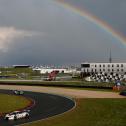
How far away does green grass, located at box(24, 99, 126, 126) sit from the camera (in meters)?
53.6

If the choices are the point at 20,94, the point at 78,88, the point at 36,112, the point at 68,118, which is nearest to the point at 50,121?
the point at 68,118

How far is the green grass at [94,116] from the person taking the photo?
176 ft

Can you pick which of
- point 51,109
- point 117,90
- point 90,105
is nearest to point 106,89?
point 117,90

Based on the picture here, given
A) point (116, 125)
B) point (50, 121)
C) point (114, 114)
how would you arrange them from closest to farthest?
point (116, 125)
point (50, 121)
point (114, 114)

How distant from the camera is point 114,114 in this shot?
62.1 metres

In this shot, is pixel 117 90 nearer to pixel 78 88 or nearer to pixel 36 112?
pixel 78 88

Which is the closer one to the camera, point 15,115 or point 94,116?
point 15,115

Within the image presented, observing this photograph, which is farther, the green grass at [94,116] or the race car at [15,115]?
the race car at [15,115]

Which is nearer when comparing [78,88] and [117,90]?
[117,90]

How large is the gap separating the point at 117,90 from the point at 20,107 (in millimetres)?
46767

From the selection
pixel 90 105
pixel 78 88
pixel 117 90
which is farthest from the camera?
pixel 78 88

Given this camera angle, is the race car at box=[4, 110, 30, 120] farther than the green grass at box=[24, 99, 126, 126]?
Yes

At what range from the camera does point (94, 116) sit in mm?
60094

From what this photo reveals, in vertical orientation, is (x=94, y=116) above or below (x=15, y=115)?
below
